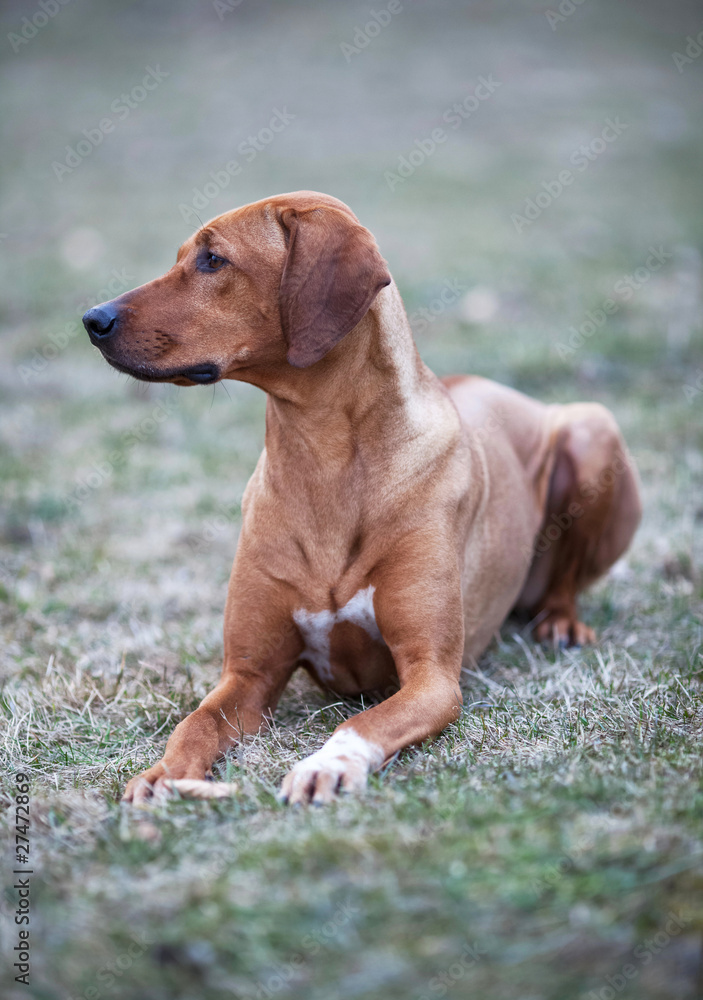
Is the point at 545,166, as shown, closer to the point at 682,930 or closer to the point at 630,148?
the point at 630,148

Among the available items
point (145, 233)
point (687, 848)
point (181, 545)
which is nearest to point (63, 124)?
point (145, 233)

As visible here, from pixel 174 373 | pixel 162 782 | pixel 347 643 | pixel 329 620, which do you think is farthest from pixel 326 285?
pixel 162 782

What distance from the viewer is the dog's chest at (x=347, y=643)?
303cm

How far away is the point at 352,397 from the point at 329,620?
73cm

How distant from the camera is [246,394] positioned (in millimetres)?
8219

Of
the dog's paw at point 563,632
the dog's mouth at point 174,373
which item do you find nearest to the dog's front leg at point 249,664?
the dog's mouth at point 174,373

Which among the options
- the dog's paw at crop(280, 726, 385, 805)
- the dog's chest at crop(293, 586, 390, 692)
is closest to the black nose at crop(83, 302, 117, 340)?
the dog's chest at crop(293, 586, 390, 692)

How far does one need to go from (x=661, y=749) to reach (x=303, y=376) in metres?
1.53

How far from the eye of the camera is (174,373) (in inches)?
114

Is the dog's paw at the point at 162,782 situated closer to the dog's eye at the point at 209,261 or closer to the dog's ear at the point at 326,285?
the dog's ear at the point at 326,285

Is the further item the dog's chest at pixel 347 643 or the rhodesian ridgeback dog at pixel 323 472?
the dog's chest at pixel 347 643

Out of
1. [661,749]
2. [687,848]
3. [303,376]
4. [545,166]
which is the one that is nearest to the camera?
[687,848]

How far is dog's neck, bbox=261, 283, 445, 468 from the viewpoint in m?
2.98

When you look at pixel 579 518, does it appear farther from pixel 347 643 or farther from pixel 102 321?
pixel 102 321
